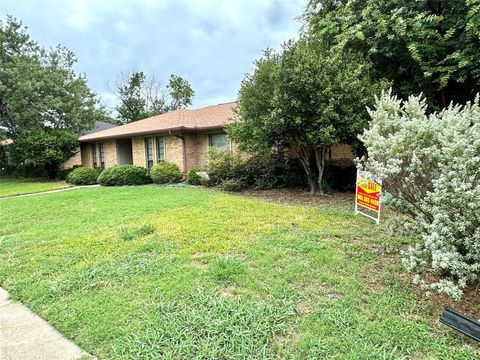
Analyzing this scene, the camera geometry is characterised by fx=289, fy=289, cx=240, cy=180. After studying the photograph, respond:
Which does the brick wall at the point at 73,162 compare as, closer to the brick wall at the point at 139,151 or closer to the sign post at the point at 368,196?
the brick wall at the point at 139,151

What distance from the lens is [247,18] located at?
1041 cm

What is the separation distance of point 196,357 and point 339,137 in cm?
723

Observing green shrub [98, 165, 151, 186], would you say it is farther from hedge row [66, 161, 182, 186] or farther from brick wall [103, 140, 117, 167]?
brick wall [103, 140, 117, 167]

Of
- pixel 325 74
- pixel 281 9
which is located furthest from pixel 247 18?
pixel 325 74

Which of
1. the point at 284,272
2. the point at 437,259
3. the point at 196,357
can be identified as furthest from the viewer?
the point at 284,272

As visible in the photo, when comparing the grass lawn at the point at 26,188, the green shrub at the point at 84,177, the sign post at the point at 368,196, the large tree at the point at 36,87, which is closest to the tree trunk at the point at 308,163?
the sign post at the point at 368,196

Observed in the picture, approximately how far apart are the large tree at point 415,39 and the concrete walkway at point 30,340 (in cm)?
906

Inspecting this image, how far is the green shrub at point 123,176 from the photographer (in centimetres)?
1365

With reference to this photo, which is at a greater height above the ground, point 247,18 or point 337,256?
point 247,18

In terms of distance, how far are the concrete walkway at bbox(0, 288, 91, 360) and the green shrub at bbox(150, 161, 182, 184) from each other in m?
10.5

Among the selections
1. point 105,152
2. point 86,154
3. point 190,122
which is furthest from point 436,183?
point 86,154

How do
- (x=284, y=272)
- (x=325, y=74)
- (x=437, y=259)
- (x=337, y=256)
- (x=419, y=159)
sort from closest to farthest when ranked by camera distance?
(x=437, y=259) → (x=419, y=159) → (x=284, y=272) → (x=337, y=256) → (x=325, y=74)

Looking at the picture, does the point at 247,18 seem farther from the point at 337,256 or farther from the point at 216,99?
the point at 216,99

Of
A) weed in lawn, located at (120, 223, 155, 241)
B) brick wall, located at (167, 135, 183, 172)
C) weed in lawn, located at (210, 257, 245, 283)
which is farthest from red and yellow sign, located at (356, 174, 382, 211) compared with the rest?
brick wall, located at (167, 135, 183, 172)
